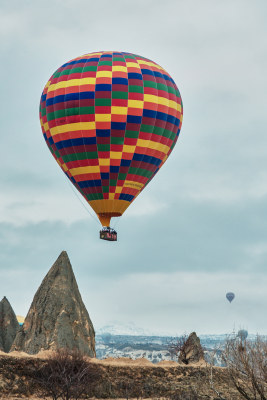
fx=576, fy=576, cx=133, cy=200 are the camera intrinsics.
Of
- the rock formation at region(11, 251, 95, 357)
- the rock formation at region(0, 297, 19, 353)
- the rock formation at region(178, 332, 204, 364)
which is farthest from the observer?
the rock formation at region(178, 332, 204, 364)

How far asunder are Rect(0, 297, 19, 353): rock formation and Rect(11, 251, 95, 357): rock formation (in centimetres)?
661

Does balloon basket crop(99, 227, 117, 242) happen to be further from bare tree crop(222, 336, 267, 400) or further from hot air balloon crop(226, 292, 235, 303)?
hot air balloon crop(226, 292, 235, 303)

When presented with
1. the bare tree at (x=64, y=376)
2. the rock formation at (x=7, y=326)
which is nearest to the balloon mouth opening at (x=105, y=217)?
the bare tree at (x=64, y=376)

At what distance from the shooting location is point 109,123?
202ft

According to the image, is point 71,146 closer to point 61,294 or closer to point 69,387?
point 61,294

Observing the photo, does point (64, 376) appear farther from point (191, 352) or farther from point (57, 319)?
point (191, 352)

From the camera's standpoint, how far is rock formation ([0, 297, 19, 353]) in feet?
225

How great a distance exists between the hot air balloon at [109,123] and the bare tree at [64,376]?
14.2m

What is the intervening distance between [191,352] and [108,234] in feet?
70.9

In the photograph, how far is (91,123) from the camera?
61.5 m

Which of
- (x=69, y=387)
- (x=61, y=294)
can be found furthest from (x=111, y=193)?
(x=69, y=387)

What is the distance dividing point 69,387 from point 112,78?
31.7 meters

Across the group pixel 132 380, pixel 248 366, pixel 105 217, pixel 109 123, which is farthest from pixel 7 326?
pixel 248 366

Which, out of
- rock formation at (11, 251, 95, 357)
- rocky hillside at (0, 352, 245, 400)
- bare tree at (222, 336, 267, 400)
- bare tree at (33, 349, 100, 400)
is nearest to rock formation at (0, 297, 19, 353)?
rock formation at (11, 251, 95, 357)
